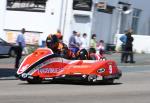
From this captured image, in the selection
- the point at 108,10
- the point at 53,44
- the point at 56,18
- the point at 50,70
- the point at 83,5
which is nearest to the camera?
the point at 50,70

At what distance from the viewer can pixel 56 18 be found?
41562mm

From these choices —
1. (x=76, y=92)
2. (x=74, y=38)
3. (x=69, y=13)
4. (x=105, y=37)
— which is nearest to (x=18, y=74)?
(x=76, y=92)

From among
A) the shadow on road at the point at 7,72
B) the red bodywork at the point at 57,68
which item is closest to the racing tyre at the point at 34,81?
the red bodywork at the point at 57,68

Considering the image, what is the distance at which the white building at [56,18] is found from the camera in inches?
1646

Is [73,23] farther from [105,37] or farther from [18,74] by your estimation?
[18,74]

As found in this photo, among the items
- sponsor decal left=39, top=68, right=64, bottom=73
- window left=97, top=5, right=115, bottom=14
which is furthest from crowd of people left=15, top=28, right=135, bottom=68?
window left=97, top=5, right=115, bottom=14

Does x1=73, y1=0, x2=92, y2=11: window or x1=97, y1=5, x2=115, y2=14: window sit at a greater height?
x1=73, y1=0, x2=92, y2=11: window

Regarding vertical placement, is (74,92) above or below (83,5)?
below

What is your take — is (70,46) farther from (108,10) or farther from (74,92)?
(108,10)

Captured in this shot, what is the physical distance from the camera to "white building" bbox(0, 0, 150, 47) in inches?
1646

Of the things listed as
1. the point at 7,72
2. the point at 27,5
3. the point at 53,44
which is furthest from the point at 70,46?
the point at 27,5

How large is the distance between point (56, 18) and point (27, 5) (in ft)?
8.64

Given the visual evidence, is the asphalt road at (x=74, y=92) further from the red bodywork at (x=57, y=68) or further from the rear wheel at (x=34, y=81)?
the red bodywork at (x=57, y=68)

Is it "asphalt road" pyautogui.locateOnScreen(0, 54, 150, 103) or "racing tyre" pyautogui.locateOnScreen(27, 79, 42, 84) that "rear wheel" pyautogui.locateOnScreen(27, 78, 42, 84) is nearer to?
"racing tyre" pyautogui.locateOnScreen(27, 79, 42, 84)
